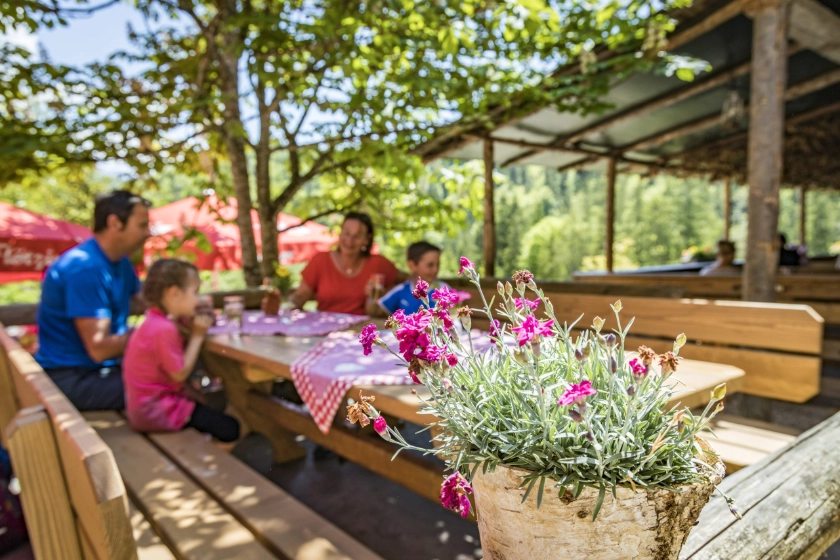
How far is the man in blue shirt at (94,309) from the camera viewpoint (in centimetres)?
250

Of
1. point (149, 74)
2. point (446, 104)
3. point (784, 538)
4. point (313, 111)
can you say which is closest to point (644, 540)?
point (784, 538)

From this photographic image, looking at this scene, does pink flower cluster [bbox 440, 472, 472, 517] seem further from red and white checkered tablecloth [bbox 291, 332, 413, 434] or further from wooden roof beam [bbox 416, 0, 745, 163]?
wooden roof beam [bbox 416, 0, 745, 163]

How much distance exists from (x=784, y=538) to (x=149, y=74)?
5227 millimetres

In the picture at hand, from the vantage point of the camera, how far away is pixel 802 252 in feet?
30.1

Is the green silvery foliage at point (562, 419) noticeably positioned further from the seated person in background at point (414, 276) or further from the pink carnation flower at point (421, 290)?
the seated person in background at point (414, 276)

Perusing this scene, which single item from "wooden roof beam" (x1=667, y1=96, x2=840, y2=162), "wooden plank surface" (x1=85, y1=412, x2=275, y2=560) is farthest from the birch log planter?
"wooden roof beam" (x1=667, y1=96, x2=840, y2=162)

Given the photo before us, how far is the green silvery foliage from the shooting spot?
1.88 feet

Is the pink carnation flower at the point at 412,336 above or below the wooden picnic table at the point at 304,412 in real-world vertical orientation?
above

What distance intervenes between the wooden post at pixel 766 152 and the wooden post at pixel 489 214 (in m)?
3.13

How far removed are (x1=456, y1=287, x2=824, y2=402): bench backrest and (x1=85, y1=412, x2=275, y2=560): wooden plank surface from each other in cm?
204

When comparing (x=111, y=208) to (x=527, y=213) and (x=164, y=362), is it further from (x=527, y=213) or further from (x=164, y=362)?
(x=527, y=213)

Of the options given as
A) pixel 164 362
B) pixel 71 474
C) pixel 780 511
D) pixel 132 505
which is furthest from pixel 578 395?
pixel 164 362

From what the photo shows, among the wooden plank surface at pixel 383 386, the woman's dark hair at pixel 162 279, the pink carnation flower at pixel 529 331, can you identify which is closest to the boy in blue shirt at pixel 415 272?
the wooden plank surface at pixel 383 386

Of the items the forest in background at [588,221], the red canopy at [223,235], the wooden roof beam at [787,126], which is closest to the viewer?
the red canopy at [223,235]
